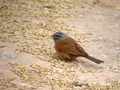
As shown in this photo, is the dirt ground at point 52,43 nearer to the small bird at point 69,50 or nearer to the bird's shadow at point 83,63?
the bird's shadow at point 83,63

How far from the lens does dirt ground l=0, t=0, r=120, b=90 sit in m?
7.23

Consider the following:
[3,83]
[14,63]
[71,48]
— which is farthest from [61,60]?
[3,83]

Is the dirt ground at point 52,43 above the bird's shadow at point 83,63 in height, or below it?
above

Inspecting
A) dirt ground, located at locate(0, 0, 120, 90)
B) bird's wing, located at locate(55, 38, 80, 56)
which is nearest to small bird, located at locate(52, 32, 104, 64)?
bird's wing, located at locate(55, 38, 80, 56)

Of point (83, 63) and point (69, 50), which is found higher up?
point (69, 50)

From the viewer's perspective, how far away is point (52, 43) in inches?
356

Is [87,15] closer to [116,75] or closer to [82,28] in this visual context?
[82,28]

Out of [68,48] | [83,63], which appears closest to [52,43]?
[68,48]

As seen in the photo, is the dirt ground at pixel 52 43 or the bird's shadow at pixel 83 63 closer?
the dirt ground at pixel 52 43

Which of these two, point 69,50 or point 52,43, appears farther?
point 52,43

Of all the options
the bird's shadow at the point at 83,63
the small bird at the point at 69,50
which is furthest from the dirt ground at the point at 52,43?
the small bird at the point at 69,50

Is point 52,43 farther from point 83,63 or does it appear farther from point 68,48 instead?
point 83,63

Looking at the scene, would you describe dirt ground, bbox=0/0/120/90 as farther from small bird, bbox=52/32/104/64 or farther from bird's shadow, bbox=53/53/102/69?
small bird, bbox=52/32/104/64

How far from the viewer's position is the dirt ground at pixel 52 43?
7230 mm
